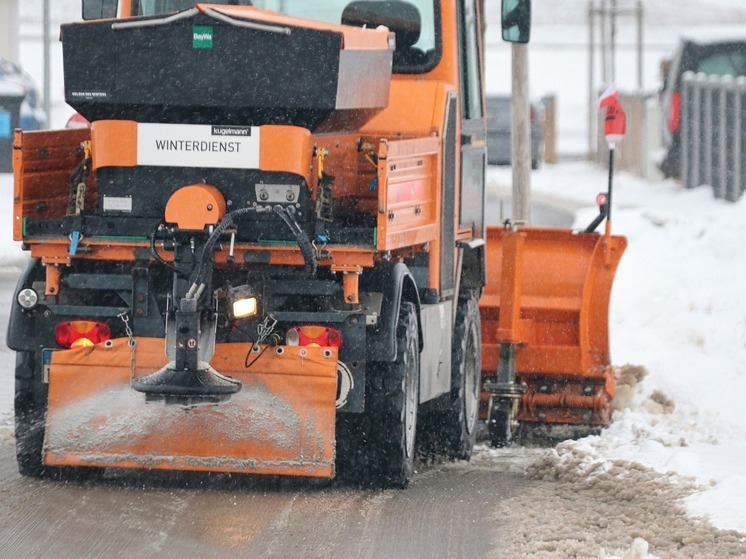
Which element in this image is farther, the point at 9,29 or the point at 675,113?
the point at 9,29

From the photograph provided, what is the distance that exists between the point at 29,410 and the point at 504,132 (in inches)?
1126

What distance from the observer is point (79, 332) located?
718cm

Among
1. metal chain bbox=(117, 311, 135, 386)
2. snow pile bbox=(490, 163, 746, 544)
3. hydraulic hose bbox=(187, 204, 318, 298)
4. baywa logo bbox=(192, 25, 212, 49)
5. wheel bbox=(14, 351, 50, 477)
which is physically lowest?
snow pile bbox=(490, 163, 746, 544)

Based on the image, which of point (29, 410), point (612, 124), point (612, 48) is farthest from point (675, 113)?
point (29, 410)

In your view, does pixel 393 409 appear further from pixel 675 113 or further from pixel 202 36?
pixel 675 113

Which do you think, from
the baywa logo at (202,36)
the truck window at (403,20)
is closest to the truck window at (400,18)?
the truck window at (403,20)

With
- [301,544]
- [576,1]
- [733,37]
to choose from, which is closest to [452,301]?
[301,544]

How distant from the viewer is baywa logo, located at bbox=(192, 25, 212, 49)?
699 cm

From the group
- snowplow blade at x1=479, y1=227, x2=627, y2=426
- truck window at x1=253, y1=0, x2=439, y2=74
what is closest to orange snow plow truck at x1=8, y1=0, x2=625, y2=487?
truck window at x1=253, y1=0, x2=439, y2=74

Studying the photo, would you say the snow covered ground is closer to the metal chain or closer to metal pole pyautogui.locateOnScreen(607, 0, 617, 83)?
the metal chain

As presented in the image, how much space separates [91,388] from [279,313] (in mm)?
880

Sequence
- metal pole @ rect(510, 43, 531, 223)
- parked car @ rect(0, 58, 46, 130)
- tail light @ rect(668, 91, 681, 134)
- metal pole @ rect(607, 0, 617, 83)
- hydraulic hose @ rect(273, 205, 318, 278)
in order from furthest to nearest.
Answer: metal pole @ rect(607, 0, 617, 83)
tail light @ rect(668, 91, 681, 134)
parked car @ rect(0, 58, 46, 130)
metal pole @ rect(510, 43, 531, 223)
hydraulic hose @ rect(273, 205, 318, 278)

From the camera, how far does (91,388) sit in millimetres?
7055

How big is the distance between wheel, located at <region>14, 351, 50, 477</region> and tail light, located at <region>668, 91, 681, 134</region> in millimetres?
21355
